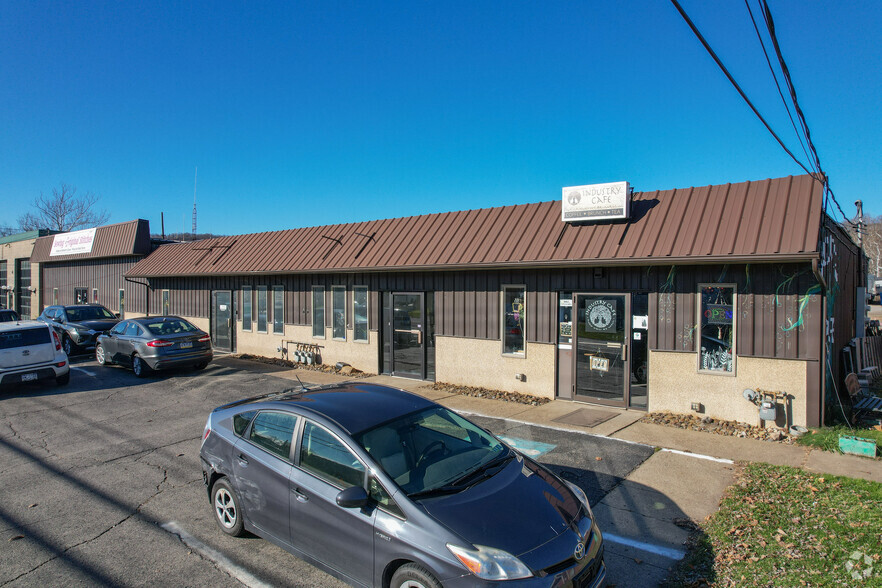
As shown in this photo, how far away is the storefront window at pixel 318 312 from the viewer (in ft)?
48.6

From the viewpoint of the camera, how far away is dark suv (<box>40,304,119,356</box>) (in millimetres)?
17297

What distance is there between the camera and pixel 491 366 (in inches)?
436

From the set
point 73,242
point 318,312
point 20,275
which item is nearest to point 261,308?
point 318,312

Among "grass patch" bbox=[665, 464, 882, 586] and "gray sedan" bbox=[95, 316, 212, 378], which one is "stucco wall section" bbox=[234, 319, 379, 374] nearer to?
"gray sedan" bbox=[95, 316, 212, 378]

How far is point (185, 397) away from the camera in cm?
1113

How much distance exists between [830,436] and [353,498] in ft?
23.0

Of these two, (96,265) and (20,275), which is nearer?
(96,265)

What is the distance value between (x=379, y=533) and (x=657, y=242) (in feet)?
23.0

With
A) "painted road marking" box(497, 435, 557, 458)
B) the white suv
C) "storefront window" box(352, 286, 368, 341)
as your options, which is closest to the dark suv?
the white suv

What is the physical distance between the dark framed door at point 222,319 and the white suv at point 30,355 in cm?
595

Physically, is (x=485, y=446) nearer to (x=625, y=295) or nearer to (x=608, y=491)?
(x=608, y=491)

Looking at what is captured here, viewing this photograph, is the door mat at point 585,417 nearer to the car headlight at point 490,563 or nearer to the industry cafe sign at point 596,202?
the industry cafe sign at point 596,202

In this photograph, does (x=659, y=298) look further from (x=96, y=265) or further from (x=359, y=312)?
(x=96, y=265)

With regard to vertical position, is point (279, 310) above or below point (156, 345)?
above
